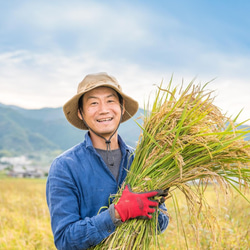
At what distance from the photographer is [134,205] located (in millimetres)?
2189

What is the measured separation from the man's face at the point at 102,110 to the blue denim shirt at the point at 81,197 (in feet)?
0.50

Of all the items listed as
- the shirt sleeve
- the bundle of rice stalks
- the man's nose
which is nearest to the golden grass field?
the bundle of rice stalks

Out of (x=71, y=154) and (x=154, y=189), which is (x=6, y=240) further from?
(x=154, y=189)

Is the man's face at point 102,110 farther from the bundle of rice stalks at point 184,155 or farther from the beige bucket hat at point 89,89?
the bundle of rice stalks at point 184,155

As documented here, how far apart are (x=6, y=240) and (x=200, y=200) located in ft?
11.8

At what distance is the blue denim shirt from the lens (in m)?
2.25

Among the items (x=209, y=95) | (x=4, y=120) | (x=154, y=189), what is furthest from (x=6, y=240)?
(x=4, y=120)

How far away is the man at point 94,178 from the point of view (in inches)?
87.8

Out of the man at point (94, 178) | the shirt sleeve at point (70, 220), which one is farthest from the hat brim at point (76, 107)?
the shirt sleeve at point (70, 220)

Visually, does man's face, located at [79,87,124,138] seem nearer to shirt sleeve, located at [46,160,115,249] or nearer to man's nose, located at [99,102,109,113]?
man's nose, located at [99,102,109,113]

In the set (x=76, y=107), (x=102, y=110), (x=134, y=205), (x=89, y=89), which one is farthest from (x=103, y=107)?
(x=134, y=205)

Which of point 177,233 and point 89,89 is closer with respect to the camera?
point 89,89

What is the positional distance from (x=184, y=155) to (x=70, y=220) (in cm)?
91

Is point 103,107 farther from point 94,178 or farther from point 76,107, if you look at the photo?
point 94,178
